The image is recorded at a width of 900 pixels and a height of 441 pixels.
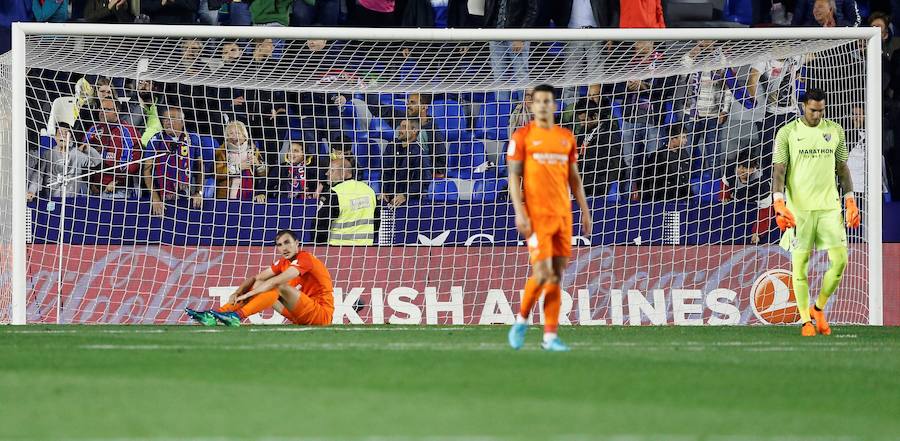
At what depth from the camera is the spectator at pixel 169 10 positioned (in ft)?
54.0

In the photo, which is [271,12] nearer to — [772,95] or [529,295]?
[772,95]

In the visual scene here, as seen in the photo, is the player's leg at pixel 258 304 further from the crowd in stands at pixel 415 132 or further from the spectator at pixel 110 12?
the spectator at pixel 110 12

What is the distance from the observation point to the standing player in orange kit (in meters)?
9.24

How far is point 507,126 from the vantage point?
15430 millimetres

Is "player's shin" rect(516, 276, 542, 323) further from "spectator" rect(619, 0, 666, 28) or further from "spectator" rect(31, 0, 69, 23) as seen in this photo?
"spectator" rect(31, 0, 69, 23)

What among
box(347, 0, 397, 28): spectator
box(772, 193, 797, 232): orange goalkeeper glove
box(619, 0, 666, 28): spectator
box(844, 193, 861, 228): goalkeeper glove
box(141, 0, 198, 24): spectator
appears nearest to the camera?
box(772, 193, 797, 232): orange goalkeeper glove

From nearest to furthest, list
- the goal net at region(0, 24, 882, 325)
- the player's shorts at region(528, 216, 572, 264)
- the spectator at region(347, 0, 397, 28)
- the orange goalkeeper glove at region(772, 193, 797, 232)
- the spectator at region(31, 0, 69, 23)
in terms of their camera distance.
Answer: the player's shorts at region(528, 216, 572, 264) < the orange goalkeeper glove at region(772, 193, 797, 232) < the goal net at region(0, 24, 882, 325) < the spectator at region(31, 0, 69, 23) < the spectator at region(347, 0, 397, 28)

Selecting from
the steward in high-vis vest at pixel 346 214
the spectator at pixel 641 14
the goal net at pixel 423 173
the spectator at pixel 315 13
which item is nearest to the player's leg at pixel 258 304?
the goal net at pixel 423 173

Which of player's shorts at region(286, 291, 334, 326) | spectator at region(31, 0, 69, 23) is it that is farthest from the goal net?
spectator at region(31, 0, 69, 23)

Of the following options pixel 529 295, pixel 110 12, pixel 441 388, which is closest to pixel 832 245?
pixel 529 295

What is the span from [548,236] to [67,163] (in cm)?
685

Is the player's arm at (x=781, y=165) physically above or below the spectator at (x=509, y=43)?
below

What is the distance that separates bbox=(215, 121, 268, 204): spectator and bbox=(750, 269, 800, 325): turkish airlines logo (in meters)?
5.23

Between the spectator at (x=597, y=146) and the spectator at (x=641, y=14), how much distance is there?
3.76 feet
